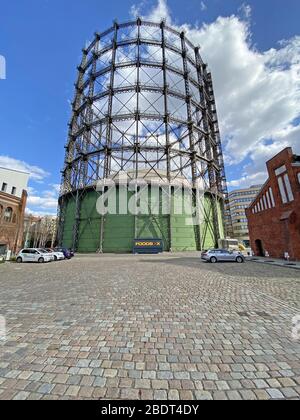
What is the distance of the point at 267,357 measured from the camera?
266cm

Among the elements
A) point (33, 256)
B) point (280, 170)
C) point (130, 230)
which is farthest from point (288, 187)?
point (33, 256)

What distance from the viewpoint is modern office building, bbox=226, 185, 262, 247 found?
212ft

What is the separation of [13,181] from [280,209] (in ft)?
109

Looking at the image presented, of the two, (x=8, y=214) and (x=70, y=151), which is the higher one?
(x=70, y=151)

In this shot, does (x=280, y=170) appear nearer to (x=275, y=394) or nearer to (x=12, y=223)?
(x=275, y=394)

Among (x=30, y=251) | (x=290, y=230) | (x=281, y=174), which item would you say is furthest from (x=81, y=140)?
(x=290, y=230)

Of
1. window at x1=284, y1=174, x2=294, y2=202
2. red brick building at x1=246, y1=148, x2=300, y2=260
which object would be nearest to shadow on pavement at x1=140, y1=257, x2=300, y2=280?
red brick building at x1=246, y1=148, x2=300, y2=260

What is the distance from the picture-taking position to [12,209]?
78.3 feet

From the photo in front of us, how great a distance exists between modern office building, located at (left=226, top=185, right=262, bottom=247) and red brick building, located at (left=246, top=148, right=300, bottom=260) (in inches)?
1924

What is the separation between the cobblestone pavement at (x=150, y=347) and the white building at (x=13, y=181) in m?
26.7

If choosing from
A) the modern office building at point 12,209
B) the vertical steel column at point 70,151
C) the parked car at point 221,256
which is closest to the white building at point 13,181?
the modern office building at point 12,209

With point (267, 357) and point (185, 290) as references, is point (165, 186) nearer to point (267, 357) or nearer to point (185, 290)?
point (185, 290)

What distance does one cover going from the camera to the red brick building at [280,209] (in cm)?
1417
